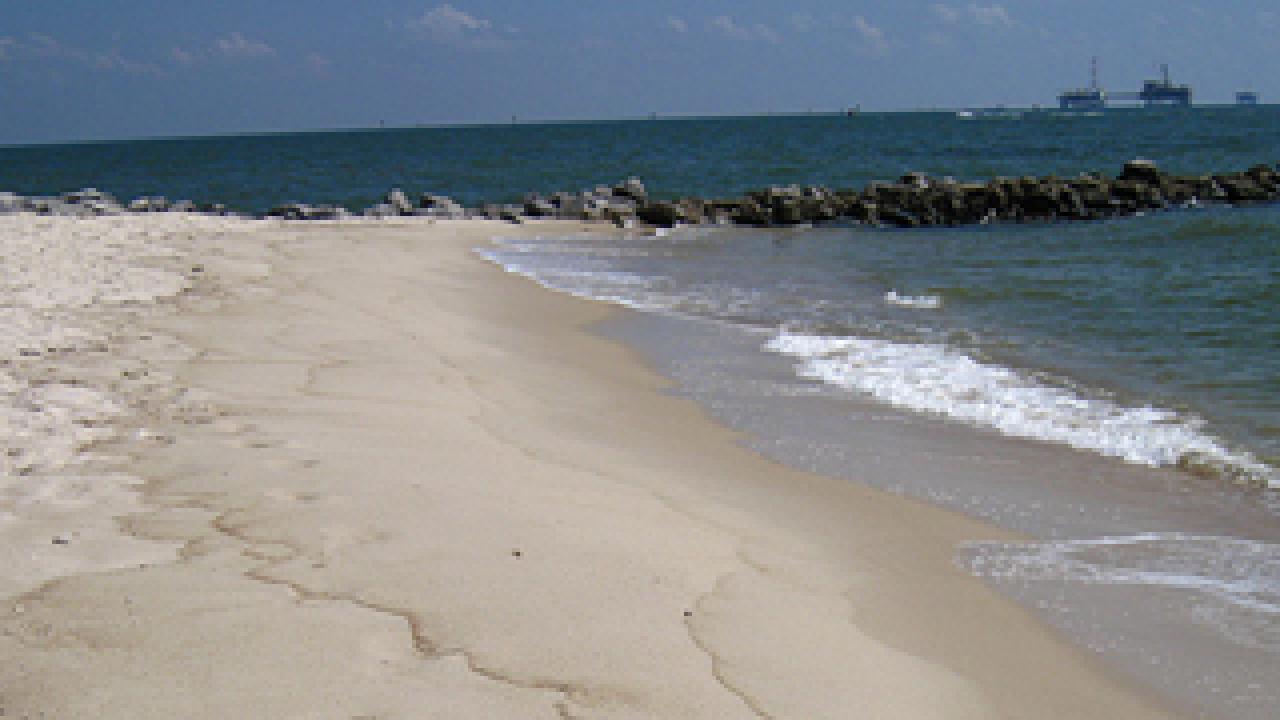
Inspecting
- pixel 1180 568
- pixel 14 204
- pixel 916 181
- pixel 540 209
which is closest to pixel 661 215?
pixel 540 209

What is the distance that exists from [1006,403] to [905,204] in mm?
20961

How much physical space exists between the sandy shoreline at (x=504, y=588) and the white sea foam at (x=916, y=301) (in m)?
7.81

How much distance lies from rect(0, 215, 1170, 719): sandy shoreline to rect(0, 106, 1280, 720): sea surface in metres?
0.47

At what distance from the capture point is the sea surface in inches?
200

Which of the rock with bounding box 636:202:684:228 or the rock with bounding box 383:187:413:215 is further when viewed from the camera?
the rock with bounding box 383:187:413:215

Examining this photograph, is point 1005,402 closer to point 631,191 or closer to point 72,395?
point 72,395

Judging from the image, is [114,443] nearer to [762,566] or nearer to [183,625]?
[183,625]

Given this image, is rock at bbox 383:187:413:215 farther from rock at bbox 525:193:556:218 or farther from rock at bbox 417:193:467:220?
rock at bbox 525:193:556:218

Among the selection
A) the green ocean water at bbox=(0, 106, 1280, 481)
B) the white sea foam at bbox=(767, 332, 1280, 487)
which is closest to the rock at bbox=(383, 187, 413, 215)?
the green ocean water at bbox=(0, 106, 1280, 481)

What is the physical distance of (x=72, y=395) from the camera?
6.46 metres

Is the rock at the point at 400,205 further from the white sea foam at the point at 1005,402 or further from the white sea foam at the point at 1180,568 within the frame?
the white sea foam at the point at 1180,568

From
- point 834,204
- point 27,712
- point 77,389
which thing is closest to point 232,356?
point 77,389

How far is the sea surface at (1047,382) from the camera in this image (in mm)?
5082

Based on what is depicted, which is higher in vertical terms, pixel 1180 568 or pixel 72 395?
pixel 72 395
